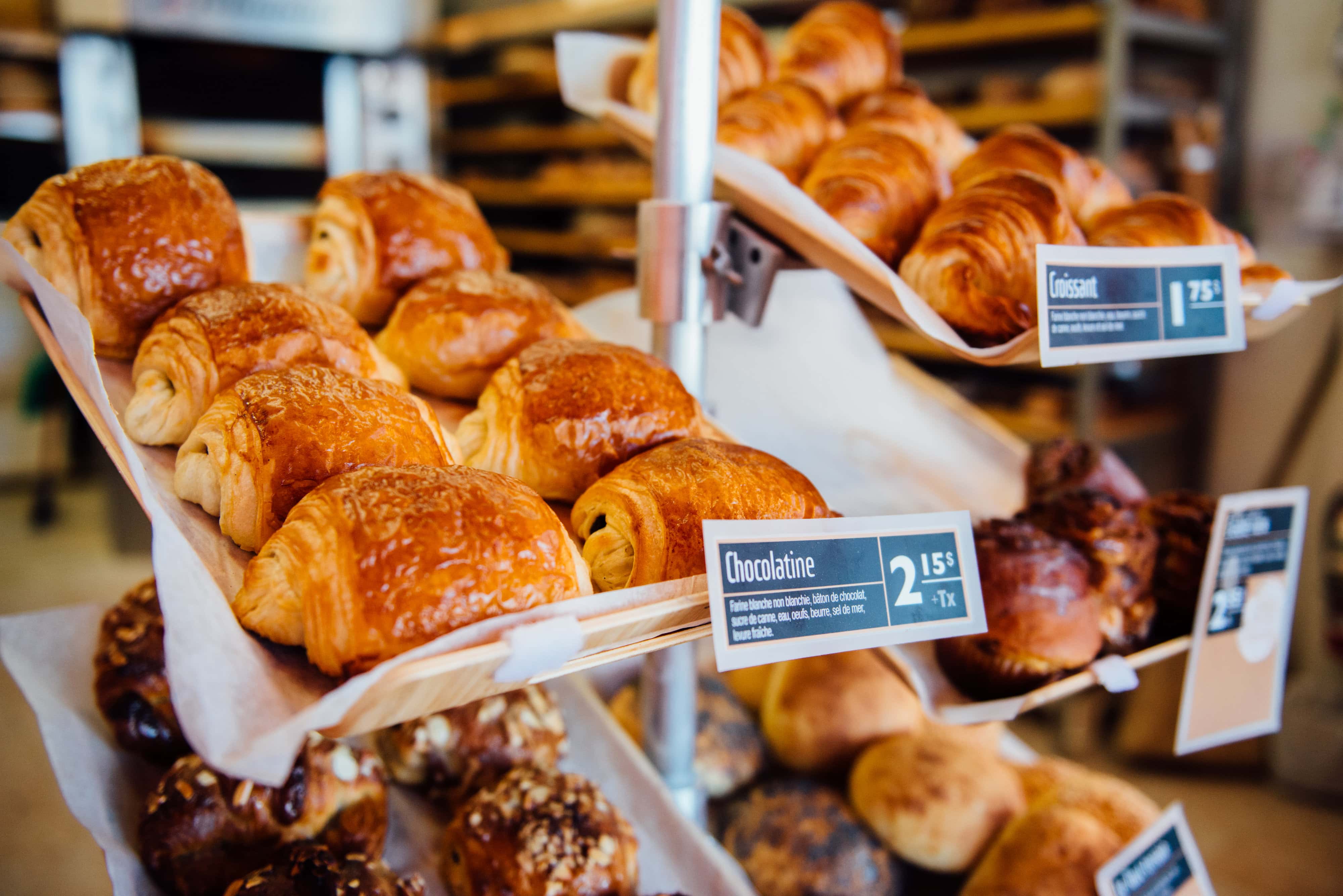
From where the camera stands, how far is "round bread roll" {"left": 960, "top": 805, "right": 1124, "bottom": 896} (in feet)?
3.88

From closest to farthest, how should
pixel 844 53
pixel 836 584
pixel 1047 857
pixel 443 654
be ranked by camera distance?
pixel 443 654 < pixel 836 584 < pixel 1047 857 < pixel 844 53

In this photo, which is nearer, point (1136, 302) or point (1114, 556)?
point (1136, 302)

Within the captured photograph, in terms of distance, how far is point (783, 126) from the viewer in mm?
1323

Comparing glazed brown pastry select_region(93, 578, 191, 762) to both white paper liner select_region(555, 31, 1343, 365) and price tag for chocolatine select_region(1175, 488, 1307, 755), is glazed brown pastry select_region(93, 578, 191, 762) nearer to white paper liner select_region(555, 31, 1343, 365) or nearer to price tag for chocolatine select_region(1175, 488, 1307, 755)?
white paper liner select_region(555, 31, 1343, 365)

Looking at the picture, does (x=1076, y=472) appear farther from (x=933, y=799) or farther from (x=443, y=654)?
(x=443, y=654)

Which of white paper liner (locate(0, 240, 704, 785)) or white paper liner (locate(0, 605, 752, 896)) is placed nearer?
white paper liner (locate(0, 240, 704, 785))

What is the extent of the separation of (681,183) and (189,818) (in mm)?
876

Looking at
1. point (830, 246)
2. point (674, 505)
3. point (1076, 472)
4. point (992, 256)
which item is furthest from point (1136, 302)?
point (674, 505)

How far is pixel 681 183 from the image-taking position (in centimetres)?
104

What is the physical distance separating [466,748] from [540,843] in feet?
0.69

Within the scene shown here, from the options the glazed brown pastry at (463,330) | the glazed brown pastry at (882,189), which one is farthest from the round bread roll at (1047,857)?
the glazed brown pastry at (463,330)

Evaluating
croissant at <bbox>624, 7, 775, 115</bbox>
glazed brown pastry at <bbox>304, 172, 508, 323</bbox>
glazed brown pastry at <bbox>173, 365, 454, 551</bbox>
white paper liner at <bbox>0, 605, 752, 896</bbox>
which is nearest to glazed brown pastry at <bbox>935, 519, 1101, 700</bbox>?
white paper liner at <bbox>0, 605, 752, 896</bbox>

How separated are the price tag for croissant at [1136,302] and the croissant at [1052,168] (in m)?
0.25

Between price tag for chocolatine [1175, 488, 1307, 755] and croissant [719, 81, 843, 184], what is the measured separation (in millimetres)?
724
